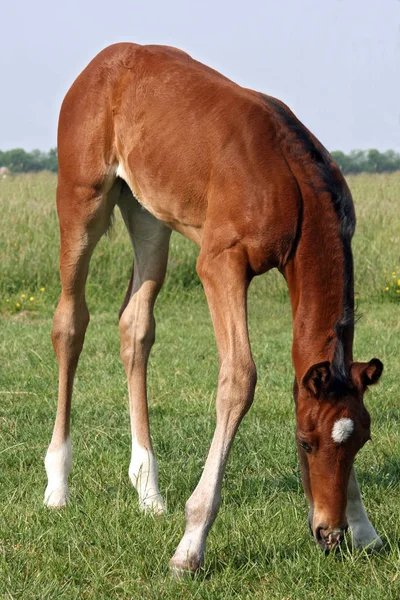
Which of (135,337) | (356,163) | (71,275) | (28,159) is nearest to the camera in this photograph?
(71,275)

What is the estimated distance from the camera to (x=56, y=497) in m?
4.19

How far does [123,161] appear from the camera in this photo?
444cm

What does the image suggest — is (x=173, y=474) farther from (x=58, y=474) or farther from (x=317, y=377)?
(x=317, y=377)

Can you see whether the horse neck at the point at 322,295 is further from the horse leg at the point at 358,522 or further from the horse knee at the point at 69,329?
the horse knee at the point at 69,329

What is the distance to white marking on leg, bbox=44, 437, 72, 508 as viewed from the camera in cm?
417

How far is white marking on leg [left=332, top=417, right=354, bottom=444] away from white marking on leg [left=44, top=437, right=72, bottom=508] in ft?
5.03

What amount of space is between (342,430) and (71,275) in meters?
1.99

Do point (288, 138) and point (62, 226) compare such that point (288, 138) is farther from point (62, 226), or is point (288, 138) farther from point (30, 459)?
point (30, 459)

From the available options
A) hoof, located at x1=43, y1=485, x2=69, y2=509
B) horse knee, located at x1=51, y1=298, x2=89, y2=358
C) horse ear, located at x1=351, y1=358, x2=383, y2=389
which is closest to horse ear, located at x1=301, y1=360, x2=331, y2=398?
horse ear, located at x1=351, y1=358, x2=383, y2=389

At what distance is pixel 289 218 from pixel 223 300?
1.33 ft

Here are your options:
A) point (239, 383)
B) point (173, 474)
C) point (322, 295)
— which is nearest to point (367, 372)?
point (322, 295)

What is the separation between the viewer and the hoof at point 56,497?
4118 millimetres

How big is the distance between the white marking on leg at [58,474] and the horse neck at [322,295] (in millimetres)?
1441

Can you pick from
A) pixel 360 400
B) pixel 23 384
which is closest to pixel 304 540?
pixel 360 400
